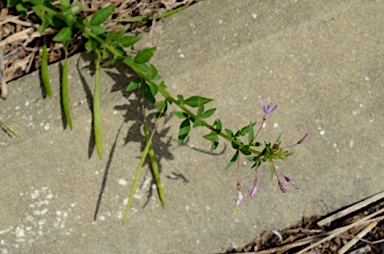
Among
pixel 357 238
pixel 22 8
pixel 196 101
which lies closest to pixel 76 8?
pixel 22 8

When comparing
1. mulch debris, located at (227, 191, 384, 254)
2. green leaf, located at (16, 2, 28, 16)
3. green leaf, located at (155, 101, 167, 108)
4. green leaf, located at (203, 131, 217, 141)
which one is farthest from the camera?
mulch debris, located at (227, 191, 384, 254)

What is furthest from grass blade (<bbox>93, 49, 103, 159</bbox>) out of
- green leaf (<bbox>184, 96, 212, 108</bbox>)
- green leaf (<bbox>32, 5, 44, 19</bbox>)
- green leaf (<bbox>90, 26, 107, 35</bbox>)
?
green leaf (<bbox>184, 96, 212, 108</bbox>)

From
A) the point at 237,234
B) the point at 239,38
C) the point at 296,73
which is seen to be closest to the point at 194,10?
the point at 239,38

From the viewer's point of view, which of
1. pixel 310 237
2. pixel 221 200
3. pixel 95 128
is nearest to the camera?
pixel 95 128

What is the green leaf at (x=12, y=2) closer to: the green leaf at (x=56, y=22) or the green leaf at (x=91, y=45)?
the green leaf at (x=56, y=22)

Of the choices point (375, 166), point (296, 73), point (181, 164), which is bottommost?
point (181, 164)

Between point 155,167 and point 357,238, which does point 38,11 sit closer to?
point 155,167

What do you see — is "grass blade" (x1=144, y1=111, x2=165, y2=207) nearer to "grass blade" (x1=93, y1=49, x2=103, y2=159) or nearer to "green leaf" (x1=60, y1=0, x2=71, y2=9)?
"grass blade" (x1=93, y1=49, x2=103, y2=159)

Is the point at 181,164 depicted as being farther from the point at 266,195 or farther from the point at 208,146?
the point at 266,195
